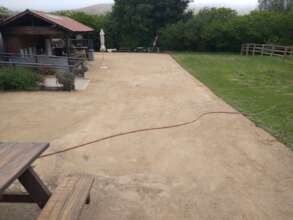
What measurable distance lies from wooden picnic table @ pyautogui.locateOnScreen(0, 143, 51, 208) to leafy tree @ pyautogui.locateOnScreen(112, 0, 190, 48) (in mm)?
24436

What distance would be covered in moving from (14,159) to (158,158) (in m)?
2.24

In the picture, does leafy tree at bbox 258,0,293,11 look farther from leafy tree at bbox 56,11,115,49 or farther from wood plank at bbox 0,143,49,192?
wood plank at bbox 0,143,49,192

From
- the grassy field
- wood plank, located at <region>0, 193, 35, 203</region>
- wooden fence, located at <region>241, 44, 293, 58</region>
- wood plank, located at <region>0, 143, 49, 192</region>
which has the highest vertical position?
wooden fence, located at <region>241, 44, 293, 58</region>

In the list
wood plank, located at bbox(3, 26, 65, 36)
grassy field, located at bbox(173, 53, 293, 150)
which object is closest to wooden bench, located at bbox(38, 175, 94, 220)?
grassy field, located at bbox(173, 53, 293, 150)

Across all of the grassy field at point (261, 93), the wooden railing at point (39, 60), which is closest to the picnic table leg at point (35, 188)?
the grassy field at point (261, 93)

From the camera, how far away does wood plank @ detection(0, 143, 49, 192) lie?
2.37 metres

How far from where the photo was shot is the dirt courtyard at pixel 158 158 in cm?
321

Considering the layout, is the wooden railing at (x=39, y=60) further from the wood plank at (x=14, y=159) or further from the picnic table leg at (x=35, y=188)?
the picnic table leg at (x=35, y=188)

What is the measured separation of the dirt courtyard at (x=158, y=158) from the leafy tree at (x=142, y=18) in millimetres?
19485

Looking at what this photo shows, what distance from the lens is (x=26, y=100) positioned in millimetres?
7883

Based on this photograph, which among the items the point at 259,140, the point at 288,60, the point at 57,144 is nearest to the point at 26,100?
the point at 57,144

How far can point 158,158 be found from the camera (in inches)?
175

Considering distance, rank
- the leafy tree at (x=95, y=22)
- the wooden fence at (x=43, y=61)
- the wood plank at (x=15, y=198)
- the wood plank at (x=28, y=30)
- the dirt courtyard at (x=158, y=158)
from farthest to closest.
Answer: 1. the leafy tree at (x=95, y=22)
2. the wood plank at (x=28, y=30)
3. the wooden fence at (x=43, y=61)
4. the dirt courtyard at (x=158, y=158)
5. the wood plank at (x=15, y=198)

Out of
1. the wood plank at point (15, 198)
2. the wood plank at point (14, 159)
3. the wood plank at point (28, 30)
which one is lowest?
the wood plank at point (15, 198)
